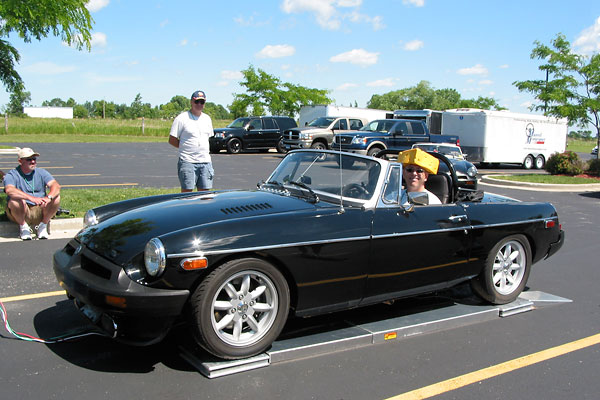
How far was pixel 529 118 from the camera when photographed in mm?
25031

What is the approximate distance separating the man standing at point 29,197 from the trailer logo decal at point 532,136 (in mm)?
22918

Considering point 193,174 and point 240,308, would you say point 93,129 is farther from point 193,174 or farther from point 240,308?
point 240,308

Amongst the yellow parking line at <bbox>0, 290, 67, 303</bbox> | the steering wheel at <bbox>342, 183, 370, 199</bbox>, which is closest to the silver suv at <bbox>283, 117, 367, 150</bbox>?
the yellow parking line at <bbox>0, 290, 67, 303</bbox>

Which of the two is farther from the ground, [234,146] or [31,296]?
[234,146]

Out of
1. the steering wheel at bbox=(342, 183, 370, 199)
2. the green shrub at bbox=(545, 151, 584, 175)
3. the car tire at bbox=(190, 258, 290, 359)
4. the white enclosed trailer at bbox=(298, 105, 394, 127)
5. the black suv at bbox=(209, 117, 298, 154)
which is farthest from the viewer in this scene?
the white enclosed trailer at bbox=(298, 105, 394, 127)

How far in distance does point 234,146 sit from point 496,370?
22.1 metres

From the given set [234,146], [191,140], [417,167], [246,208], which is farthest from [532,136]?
[246,208]

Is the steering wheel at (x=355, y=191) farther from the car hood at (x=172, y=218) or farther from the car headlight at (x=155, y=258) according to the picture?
the car headlight at (x=155, y=258)

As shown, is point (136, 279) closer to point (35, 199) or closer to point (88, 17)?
point (35, 199)

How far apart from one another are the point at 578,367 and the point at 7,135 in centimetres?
3549

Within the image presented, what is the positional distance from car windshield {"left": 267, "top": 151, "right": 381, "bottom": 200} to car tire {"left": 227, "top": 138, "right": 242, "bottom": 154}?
66.2ft

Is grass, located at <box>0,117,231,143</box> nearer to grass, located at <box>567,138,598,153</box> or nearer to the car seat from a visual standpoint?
the car seat

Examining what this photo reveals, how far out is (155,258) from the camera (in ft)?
10.7

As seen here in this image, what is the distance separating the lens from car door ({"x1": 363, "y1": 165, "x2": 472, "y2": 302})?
4.11 m
